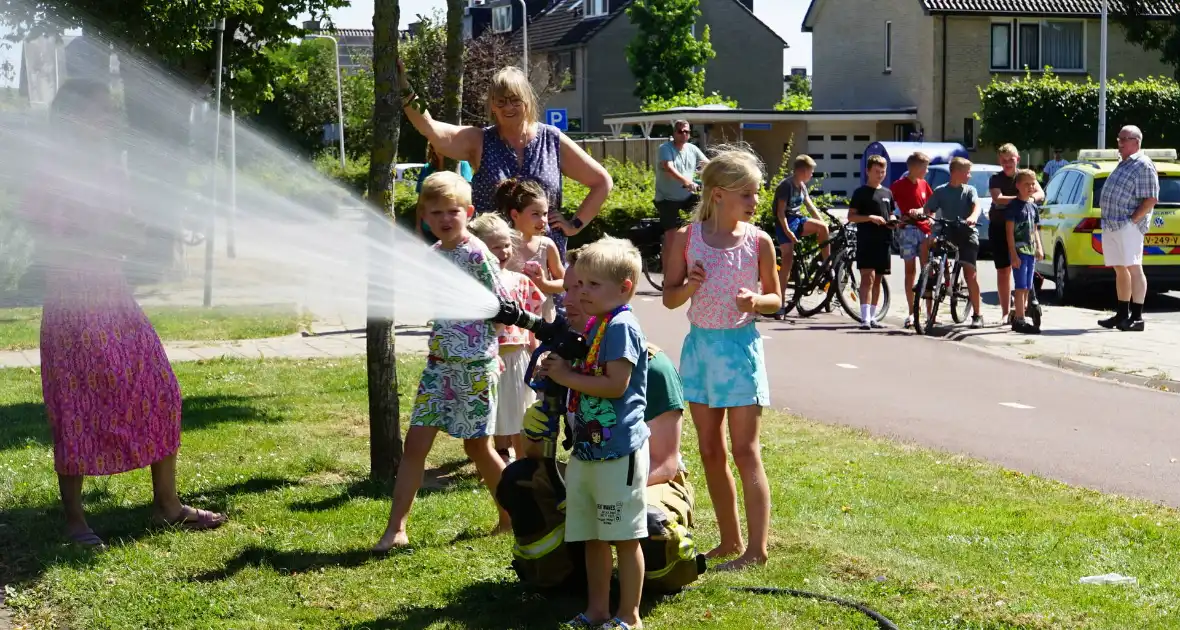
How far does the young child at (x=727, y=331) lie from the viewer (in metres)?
5.70

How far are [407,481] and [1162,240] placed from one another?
1329 cm

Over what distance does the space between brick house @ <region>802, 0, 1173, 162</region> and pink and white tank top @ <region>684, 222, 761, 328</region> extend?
41441mm

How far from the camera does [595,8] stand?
66.1m

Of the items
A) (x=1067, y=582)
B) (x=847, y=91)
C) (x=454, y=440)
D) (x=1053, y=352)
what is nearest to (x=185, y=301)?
(x=454, y=440)

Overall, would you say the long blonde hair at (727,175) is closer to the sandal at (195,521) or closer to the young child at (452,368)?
the young child at (452,368)

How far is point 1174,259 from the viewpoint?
54.2 feet

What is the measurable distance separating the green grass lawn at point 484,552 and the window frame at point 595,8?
Answer: 58869mm

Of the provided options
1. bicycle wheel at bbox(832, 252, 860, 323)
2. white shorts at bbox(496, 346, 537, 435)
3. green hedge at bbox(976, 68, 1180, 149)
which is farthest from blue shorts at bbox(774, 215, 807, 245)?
green hedge at bbox(976, 68, 1180, 149)

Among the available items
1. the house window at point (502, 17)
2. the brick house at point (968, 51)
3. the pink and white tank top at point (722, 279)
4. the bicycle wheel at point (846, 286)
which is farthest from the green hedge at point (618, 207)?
the house window at point (502, 17)

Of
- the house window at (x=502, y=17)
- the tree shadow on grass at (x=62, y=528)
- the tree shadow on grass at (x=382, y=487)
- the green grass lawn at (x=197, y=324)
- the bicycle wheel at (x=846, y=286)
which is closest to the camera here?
the tree shadow on grass at (x=62, y=528)

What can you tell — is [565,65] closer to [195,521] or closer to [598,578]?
[195,521]

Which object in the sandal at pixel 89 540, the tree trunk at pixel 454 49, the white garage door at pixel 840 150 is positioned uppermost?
the white garage door at pixel 840 150

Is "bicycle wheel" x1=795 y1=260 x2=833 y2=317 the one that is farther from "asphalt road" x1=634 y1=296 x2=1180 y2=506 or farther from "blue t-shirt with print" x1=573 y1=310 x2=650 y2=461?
"blue t-shirt with print" x1=573 y1=310 x2=650 y2=461

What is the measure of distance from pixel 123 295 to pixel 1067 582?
4373mm
